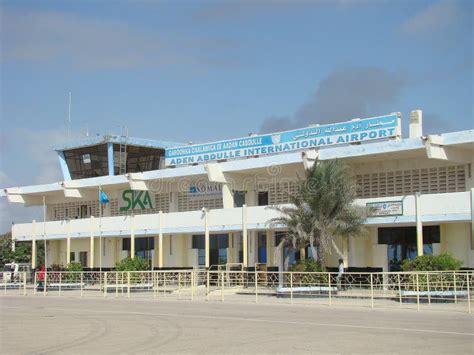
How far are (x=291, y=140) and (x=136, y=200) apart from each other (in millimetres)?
14813

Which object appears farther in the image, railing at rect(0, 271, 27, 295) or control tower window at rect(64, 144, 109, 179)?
control tower window at rect(64, 144, 109, 179)

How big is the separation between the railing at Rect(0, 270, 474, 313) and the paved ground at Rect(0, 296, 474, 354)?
2.19 m

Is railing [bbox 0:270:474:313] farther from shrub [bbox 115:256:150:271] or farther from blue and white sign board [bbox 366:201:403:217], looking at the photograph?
blue and white sign board [bbox 366:201:403:217]

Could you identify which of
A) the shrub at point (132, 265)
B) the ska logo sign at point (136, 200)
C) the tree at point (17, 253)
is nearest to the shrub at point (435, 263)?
the shrub at point (132, 265)

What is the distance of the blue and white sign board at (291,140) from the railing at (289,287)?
758 centimetres

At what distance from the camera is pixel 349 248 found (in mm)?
37594

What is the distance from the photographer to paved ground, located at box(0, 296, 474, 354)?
13.2 meters

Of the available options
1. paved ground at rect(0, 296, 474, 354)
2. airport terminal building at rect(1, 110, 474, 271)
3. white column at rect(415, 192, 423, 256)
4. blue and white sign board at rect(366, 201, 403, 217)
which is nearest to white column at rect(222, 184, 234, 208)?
airport terminal building at rect(1, 110, 474, 271)

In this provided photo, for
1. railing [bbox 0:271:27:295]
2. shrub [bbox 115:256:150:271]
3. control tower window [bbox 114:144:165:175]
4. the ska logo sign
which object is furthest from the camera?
control tower window [bbox 114:144:165:175]

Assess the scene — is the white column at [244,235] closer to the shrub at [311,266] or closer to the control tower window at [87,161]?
the shrub at [311,266]

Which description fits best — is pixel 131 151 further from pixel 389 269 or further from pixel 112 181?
pixel 389 269

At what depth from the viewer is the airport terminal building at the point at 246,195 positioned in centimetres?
3412

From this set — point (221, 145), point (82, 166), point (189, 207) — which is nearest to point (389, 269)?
point (221, 145)

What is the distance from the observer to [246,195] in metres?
43.8
